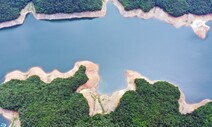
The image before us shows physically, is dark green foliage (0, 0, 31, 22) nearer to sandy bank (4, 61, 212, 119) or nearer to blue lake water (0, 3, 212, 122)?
blue lake water (0, 3, 212, 122)

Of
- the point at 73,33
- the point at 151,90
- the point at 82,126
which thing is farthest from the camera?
the point at 73,33

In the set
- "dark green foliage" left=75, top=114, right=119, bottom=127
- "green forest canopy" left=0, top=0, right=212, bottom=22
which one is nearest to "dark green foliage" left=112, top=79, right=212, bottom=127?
"dark green foliage" left=75, top=114, right=119, bottom=127

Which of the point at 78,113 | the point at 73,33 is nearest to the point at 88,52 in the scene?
the point at 73,33

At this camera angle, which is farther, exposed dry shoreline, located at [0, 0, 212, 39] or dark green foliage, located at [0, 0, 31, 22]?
exposed dry shoreline, located at [0, 0, 212, 39]

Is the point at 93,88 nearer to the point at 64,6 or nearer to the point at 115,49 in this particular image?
the point at 115,49

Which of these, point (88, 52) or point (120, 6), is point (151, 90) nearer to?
point (88, 52)

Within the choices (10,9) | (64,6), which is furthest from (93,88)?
(10,9)

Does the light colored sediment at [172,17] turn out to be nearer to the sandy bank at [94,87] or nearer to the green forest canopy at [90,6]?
the green forest canopy at [90,6]
